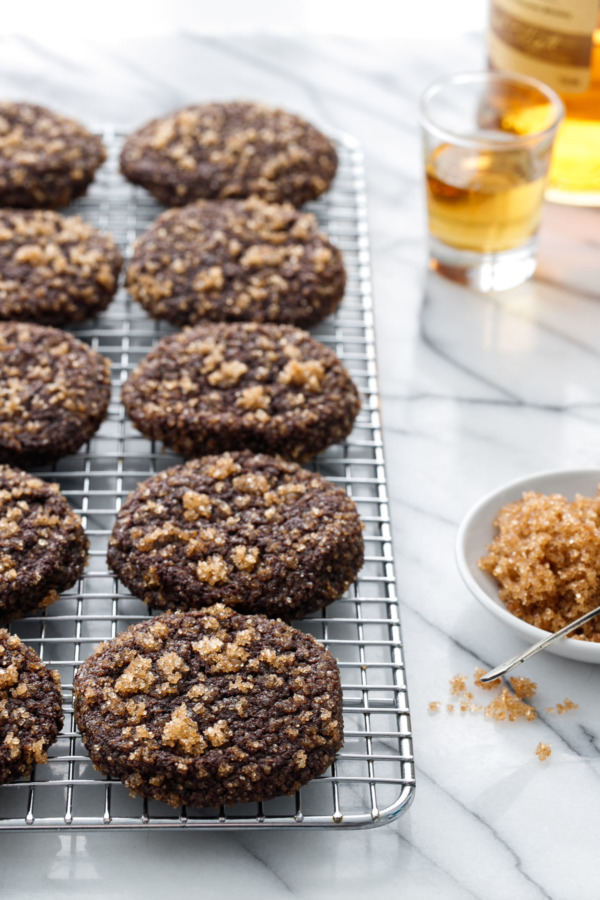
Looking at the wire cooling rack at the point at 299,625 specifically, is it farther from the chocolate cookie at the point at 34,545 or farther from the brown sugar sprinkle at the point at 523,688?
the brown sugar sprinkle at the point at 523,688

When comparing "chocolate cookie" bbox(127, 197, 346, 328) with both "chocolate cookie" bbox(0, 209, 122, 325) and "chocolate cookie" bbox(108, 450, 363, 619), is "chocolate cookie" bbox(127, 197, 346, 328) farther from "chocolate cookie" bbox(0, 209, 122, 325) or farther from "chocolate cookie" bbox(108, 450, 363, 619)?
"chocolate cookie" bbox(108, 450, 363, 619)

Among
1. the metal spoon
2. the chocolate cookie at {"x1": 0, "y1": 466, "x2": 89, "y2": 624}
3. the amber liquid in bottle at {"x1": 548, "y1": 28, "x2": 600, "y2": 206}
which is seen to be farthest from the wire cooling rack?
the amber liquid in bottle at {"x1": 548, "y1": 28, "x2": 600, "y2": 206}

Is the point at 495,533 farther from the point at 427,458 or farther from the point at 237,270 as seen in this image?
the point at 237,270

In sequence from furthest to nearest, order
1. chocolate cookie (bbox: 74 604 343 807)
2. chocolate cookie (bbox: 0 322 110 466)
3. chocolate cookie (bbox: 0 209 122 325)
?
chocolate cookie (bbox: 0 209 122 325)
chocolate cookie (bbox: 0 322 110 466)
chocolate cookie (bbox: 74 604 343 807)

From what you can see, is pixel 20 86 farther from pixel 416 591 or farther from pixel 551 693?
pixel 551 693

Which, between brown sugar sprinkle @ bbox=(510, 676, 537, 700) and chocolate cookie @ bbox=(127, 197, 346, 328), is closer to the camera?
brown sugar sprinkle @ bbox=(510, 676, 537, 700)

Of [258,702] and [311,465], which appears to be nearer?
[258,702]

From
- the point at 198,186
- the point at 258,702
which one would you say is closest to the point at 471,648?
the point at 258,702
